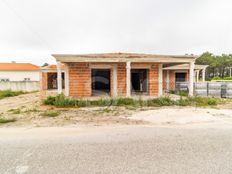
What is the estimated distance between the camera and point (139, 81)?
61.3ft

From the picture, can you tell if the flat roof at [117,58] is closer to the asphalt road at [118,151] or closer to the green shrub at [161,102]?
the green shrub at [161,102]

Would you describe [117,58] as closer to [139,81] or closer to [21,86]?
[139,81]

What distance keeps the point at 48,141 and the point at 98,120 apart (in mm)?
2838

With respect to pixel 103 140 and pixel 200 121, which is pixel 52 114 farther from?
pixel 200 121

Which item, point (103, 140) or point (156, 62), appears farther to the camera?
point (156, 62)

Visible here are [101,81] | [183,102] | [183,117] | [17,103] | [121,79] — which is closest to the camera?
[183,117]

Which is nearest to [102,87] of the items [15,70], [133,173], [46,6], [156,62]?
[156,62]

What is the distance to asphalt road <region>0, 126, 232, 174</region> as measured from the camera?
3373mm

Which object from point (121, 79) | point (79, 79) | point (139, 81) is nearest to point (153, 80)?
point (121, 79)

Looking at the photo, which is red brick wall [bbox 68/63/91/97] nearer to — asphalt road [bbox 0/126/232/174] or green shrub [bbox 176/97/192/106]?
green shrub [bbox 176/97/192/106]

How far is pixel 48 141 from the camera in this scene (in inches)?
197

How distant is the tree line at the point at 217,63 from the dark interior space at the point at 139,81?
37.5 m

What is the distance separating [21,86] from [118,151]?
2467 cm

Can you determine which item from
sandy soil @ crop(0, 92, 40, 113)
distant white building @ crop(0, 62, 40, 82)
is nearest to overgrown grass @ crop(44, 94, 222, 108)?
sandy soil @ crop(0, 92, 40, 113)
